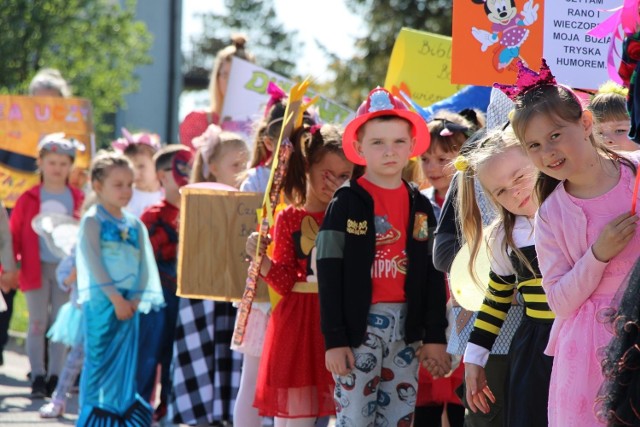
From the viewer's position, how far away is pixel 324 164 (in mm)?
6027

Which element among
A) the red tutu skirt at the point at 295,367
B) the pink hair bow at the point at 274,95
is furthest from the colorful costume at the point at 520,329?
the pink hair bow at the point at 274,95

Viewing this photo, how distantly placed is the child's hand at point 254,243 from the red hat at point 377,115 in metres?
0.62

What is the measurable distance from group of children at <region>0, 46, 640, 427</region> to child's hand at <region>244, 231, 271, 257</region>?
0.01m

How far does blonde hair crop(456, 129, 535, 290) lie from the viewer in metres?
4.48

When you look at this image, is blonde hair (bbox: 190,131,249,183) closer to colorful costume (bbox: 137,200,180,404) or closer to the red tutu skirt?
colorful costume (bbox: 137,200,180,404)

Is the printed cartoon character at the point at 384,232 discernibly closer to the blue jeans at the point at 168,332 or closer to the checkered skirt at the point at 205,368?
the checkered skirt at the point at 205,368

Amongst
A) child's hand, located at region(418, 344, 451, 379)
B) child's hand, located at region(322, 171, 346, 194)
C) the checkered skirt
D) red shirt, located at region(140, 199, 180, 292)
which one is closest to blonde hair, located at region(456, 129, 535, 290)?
child's hand, located at region(418, 344, 451, 379)

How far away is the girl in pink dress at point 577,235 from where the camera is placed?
3.61m

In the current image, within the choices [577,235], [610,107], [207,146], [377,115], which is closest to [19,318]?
[207,146]

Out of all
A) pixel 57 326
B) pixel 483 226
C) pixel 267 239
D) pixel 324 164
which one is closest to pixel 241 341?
pixel 267 239

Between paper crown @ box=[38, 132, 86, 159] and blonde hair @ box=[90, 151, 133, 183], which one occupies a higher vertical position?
paper crown @ box=[38, 132, 86, 159]

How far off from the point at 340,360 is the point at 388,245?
565 mm

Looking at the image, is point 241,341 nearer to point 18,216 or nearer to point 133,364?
point 133,364

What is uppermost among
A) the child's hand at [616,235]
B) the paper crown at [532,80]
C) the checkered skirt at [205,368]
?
the paper crown at [532,80]
